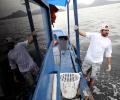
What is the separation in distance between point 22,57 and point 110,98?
5984 mm

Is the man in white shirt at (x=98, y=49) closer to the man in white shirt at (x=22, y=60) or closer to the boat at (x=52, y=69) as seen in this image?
the boat at (x=52, y=69)

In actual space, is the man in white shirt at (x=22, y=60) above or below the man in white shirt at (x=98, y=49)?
above

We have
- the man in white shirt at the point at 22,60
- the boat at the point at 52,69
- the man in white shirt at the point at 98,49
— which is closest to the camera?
the man in white shirt at the point at 22,60

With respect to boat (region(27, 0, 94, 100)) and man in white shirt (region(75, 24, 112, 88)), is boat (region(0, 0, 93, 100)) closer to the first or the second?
boat (region(27, 0, 94, 100))

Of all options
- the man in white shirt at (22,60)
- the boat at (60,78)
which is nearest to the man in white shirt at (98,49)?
the boat at (60,78)

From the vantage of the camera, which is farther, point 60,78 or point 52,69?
point 60,78

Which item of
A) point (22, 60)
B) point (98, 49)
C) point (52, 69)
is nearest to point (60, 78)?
point (52, 69)

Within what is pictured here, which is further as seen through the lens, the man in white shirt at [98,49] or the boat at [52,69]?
the man in white shirt at [98,49]

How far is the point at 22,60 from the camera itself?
217cm

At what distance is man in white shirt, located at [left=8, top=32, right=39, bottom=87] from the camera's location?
1.87 meters

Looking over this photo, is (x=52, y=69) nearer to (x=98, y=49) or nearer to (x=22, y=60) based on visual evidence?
(x=22, y=60)

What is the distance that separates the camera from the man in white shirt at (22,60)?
1866 mm

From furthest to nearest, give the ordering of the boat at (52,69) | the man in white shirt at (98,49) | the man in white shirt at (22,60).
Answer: the man in white shirt at (98,49), the boat at (52,69), the man in white shirt at (22,60)

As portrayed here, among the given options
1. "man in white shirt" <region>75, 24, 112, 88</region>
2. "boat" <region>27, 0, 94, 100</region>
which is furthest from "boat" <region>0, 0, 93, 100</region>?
"man in white shirt" <region>75, 24, 112, 88</region>
